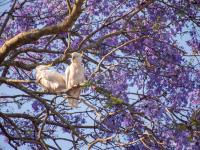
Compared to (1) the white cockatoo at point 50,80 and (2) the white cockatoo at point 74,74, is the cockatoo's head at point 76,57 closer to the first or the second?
(2) the white cockatoo at point 74,74

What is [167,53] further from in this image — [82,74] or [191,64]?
[82,74]

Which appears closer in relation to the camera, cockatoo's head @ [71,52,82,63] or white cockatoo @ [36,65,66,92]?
cockatoo's head @ [71,52,82,63]

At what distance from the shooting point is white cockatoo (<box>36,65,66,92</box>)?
30.1 ft

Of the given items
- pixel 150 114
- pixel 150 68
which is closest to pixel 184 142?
pixel 150 114

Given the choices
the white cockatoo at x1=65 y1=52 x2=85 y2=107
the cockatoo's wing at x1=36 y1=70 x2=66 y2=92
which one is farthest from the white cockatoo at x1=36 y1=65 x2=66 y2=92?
the white cockatoo at x1=65 y1=52 x2=85 y2=107

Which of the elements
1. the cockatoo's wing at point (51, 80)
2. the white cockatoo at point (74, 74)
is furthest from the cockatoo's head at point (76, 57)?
the cockatoo's wing at point (51, 80)

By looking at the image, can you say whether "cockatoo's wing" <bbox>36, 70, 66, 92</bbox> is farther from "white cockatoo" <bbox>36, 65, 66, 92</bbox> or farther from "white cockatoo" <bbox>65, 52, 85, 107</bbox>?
"white cockatoo" <bbox>65, 52, 85, 107</bbox>

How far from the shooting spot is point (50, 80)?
9.19 meters

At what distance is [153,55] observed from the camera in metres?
11.2

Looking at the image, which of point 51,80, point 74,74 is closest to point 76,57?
point 74,74

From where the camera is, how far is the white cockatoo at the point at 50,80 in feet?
30.1

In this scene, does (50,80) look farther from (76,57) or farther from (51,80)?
(76,57)

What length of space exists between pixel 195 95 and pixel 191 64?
65 cm

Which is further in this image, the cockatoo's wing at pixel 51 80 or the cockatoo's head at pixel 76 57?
the cockatoo's wing at pixel 51 80
